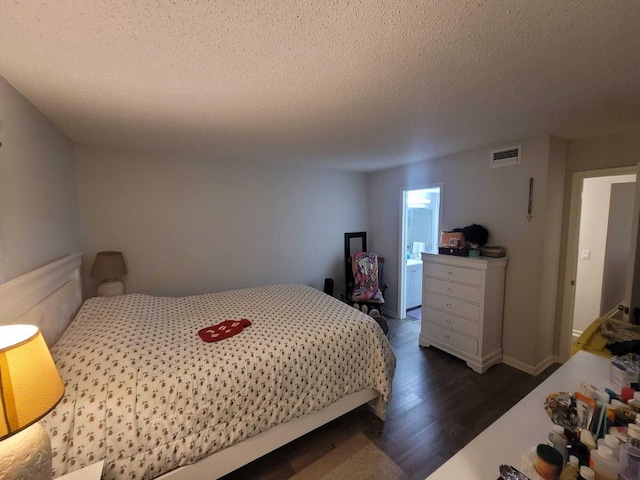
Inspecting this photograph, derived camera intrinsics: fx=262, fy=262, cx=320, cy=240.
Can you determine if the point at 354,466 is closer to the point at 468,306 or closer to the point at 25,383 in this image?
the point at 25,383

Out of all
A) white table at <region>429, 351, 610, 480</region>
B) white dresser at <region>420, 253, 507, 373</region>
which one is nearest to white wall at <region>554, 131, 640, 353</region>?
white dresser at <region>420, 253, 507, 373</region>

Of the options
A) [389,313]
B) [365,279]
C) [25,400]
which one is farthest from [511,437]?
[389,313]

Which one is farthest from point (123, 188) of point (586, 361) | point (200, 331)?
point (586, 361)

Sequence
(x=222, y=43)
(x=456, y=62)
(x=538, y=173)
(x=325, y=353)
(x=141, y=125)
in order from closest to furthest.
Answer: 1. (x=222, y=43)
2. (x=456, y=62)
3. (x=325, y=353)
4. (x=141, y=125)
5. (x=538, y=173)

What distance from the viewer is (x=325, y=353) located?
69.9 inches

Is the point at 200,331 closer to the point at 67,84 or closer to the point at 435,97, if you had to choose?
the point at 67,84

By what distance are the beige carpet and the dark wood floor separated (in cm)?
4

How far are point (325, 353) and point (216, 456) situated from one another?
80 centimetres

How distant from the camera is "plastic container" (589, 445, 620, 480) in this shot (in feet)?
2.35

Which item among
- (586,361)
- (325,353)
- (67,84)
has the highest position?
(67,84)

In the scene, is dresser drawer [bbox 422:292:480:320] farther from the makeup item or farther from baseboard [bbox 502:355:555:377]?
the makeup item

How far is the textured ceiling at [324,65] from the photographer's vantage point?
0.95m

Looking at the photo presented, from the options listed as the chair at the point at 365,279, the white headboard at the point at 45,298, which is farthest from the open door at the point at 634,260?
the white headboard at the point at 45,298

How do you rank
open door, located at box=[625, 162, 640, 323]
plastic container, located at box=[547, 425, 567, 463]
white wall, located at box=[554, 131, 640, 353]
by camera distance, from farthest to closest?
white wall, located at box=[554, 131, 640, 353]
open door, located at box=[625, 162, 640, 323]
plastic container, located at box=[547, 425, 567, 463]
